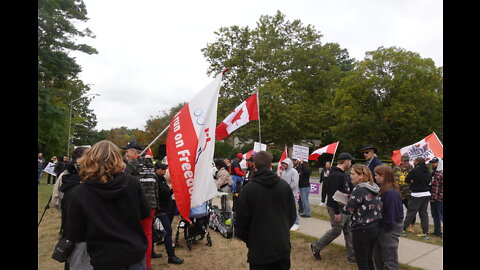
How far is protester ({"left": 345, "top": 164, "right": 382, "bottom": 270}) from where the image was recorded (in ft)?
13.8

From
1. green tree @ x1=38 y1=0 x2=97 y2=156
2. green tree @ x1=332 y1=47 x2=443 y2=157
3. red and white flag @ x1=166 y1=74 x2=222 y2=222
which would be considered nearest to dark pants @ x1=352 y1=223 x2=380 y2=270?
red and white flag @ x1=166 y1=74 x2=222 y2=222

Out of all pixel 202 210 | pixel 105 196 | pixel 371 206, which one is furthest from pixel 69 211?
pixel 202 210

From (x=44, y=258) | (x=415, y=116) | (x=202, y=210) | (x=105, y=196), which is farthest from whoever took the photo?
(x=415, y=116)

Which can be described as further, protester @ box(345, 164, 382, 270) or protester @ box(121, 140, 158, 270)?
protester @ box(121, 140, 158, 270)

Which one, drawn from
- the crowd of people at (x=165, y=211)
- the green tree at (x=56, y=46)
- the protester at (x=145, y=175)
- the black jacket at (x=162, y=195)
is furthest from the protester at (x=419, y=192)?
the green tree at (x=56, y=46)

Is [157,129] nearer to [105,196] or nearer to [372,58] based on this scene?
[372,58]

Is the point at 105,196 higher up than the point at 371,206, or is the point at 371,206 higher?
the point at 105,196

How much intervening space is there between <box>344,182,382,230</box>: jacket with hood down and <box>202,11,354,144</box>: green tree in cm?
2282

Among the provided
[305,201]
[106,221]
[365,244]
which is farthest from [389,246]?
[305,201]

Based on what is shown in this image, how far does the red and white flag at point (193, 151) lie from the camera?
14.1 ft

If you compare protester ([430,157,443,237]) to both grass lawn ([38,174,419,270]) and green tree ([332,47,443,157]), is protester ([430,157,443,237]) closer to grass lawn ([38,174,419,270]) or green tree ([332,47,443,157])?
grass lawn ([38,174,419,270])

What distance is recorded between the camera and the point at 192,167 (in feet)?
14.2

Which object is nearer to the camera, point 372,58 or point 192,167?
point 192,167
